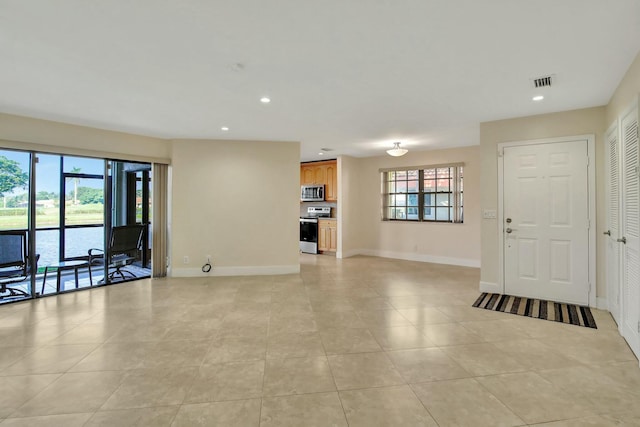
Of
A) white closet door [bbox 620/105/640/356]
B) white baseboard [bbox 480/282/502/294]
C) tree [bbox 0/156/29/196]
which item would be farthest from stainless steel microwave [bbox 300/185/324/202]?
A: white closet door [bbox 620/105/640/356]

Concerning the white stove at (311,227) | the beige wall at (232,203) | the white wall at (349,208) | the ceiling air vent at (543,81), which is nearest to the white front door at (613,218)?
the ceiling air vent at (543,81)

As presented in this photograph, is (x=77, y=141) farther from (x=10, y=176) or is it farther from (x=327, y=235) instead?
(x=327, y=235)

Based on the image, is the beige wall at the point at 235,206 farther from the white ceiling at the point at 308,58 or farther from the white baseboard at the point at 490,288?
the white baseboard at the point at 490,288

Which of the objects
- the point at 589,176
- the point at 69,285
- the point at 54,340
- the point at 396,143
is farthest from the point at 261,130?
the point at 589,176

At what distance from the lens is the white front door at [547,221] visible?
153 inches

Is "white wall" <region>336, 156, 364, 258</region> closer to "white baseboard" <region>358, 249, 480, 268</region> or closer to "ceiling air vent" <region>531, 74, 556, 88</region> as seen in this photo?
"white baseboard" <region>358, 249, 480, 268</region>

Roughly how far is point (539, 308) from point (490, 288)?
26.7 inches

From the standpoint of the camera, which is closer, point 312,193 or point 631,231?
point 631,231

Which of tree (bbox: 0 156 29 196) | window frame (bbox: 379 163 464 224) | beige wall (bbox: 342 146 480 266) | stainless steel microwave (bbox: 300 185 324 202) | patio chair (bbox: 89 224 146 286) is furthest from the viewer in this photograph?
stainless steel microwave (bbox: 300 185 324 202)

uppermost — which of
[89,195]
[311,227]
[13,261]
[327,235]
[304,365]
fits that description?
[89,195]

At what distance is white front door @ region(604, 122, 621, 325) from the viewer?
3.23 meters

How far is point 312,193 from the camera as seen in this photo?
26.6 feet

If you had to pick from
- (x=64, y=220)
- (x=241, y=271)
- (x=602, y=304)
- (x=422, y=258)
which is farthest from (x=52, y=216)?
(x=602, y=304)

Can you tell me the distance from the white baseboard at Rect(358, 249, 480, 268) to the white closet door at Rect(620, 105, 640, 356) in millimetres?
3373
